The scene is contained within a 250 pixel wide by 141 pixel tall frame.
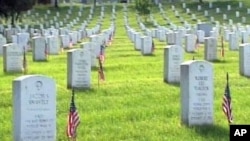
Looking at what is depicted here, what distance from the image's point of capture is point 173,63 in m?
18.8

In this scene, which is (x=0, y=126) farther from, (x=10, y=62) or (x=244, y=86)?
(x=10, y=62)

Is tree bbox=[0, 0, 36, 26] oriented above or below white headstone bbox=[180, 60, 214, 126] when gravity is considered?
above

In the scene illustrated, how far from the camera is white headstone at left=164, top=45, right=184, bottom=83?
18.8 meters

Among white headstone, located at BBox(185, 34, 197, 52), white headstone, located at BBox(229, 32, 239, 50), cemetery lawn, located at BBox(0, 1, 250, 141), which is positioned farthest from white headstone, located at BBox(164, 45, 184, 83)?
white headstone, located at BBox(229, 32, 239, 50)

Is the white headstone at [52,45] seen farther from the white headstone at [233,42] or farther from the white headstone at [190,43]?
the white headstone at [233,42]

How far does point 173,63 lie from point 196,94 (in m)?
5.72

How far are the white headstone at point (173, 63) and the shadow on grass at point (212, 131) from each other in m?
5.66

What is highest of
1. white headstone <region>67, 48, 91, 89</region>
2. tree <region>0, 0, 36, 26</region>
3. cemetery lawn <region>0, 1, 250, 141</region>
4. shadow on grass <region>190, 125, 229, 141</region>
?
tree <region>0, 0, 36, 26</region>

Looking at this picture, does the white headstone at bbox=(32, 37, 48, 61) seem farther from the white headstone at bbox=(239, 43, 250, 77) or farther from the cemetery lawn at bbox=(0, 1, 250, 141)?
the white headstone at bbox=(239, 43, 250, 77)

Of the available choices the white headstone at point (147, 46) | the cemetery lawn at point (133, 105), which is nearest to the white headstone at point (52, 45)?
the white headstone at point (147, 46)

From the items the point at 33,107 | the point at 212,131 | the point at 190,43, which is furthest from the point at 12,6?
the point at 33,107

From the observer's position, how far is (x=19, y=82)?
11086 millimetres

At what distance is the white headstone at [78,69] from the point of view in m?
17.4

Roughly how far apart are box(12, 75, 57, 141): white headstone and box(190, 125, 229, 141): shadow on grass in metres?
Result: 2.85
